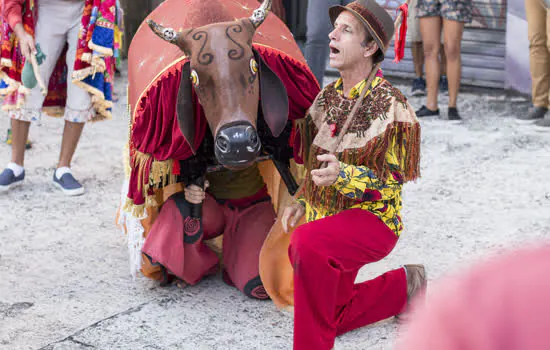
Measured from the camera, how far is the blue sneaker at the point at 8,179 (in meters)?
4.91

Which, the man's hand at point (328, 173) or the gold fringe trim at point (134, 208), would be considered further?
the gold fringe trim at point (134, 208)

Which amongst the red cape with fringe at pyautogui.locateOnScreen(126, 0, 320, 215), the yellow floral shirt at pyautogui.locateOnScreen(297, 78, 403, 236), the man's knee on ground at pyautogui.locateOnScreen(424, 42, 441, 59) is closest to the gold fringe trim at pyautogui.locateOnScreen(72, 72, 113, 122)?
the red cape with fringe at pyautogui.locateOnScreen(126, 0, 320, 215)

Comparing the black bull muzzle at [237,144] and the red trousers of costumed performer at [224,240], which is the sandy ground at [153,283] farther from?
the black bull muzzle at [237,144]

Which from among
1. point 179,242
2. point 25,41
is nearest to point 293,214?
point 179,242

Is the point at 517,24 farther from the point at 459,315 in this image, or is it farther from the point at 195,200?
the point at 459,315

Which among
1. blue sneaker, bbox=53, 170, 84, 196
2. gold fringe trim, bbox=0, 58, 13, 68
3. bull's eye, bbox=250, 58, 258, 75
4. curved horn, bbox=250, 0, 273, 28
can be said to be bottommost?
blue sneaker, bbox=53, 170, 84, 196

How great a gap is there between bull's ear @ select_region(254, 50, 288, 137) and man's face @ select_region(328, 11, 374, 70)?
1.06 ft

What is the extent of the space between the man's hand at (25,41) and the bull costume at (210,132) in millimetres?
1195

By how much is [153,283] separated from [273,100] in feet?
3.74

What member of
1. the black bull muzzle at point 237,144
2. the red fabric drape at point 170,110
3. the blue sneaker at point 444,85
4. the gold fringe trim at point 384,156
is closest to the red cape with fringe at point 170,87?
the red fabric drape at point 170,110

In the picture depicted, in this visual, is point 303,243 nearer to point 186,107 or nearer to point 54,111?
point 186,107

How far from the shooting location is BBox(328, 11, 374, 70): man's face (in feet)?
9.31

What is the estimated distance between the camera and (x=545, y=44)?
637 cm

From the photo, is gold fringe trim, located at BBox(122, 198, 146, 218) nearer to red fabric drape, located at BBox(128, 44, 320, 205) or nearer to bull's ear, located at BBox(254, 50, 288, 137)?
red fabric drape, located at BBox(128, 44, 320, 205)
